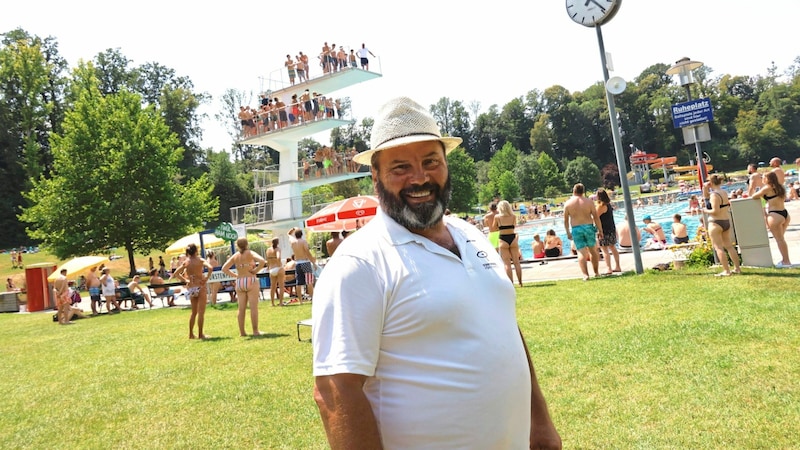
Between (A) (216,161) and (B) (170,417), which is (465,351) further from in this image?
(A) (216,161)

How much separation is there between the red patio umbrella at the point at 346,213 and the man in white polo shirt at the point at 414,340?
1618cm

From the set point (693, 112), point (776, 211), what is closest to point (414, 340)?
point (776, 211)

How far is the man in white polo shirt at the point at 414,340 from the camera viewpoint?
1689 millimetres

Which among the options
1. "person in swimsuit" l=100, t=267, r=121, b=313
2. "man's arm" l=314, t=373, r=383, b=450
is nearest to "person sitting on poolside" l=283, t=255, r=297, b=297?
"person in swimsuit" l=100, t=267, r=121, b=313

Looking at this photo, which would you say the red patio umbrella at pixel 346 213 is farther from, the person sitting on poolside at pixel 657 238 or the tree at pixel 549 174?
the tree at pixel 549 174

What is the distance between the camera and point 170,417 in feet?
19.2

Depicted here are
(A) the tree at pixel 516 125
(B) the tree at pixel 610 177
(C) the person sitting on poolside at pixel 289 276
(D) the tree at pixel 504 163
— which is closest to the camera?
(C) the person sitting on poolside at pixel 289 276

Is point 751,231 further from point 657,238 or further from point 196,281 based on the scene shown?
point 196,281

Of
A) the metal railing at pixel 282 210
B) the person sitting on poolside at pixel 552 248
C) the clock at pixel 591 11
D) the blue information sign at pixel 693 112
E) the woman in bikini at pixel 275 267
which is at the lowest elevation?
the person sitting on poolside at pixel 552 248

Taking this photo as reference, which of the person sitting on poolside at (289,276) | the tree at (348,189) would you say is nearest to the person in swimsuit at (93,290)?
the person sitting on poolside at (289,276)

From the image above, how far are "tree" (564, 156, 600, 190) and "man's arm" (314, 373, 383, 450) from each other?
86.5m

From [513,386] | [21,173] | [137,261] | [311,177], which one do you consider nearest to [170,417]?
[513,386]

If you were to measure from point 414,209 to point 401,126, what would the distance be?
31cm

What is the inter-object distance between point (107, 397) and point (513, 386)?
21.9 ft
